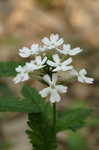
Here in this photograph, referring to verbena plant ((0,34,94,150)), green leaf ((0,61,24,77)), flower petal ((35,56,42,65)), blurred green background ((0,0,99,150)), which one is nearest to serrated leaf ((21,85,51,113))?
verbena plant ((0,34,94,150))

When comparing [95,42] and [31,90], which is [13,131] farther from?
[31,90]

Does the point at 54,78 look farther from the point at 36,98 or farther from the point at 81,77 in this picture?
the point at 36,98

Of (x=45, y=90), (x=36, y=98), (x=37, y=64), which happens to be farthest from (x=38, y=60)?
(x=36, y=98)

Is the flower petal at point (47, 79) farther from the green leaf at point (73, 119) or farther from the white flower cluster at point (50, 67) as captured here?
the green leaf at point (73, 119)

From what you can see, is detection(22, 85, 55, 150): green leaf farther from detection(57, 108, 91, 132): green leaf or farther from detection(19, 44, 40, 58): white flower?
detection(19, 44, 40, 58): white flower

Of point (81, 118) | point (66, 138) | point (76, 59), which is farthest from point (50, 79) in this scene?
point (76, 59)

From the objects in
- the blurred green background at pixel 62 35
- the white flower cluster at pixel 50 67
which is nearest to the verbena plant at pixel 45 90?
the white flower cluster at pixel 50 67
